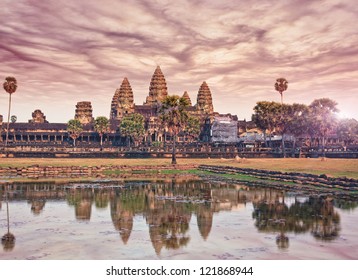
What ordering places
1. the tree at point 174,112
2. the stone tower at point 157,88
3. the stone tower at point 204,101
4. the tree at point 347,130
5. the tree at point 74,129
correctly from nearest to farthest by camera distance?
1. the tree at point 174,112
2. the tree at point 347,130
3. the tree at point 74,129
4. the stone tower at point 204,101
5. the stone tower at point 157,88

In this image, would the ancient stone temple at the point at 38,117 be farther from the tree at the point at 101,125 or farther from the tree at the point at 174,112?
the tree at the point at 174,112

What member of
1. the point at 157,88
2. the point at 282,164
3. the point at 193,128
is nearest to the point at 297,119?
the point at 282,164

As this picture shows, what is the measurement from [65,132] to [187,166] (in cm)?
7597

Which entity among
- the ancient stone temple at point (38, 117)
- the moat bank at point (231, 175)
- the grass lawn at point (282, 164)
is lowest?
the moat bank at point (231, 175)

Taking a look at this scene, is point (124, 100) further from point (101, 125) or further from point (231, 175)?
point (231, 175)

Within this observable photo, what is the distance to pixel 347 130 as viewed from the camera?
109438 mm

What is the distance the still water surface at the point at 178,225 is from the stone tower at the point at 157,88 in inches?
5465

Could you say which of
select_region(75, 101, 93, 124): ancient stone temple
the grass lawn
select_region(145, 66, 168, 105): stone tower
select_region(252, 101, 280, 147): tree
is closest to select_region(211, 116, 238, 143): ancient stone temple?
select_region(252, 101, 280, 147): tree

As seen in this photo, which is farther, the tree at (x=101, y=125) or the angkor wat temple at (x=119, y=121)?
the angkor wat temple at (x=119, y=121)

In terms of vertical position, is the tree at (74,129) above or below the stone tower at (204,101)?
below

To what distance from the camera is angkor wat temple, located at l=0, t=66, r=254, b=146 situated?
119 m

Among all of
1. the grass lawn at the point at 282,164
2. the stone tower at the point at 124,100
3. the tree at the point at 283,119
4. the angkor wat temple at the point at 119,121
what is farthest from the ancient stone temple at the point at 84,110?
the grass lawn at the point at 282,164

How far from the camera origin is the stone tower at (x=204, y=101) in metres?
165
